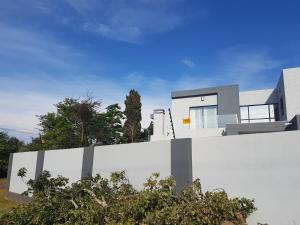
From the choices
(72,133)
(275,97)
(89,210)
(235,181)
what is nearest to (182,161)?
(235,181)

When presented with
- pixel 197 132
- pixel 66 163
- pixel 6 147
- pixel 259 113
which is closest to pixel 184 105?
pixel 197 132

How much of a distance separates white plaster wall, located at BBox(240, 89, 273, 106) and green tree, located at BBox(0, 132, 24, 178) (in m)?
27.1

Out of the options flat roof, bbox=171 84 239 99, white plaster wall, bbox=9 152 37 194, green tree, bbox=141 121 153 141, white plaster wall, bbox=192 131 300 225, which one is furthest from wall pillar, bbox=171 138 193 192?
green tree, bbox=141 121 153 141

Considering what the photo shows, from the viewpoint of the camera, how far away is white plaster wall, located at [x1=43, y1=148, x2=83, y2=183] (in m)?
15.3

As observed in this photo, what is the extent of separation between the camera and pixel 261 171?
8.91 meters

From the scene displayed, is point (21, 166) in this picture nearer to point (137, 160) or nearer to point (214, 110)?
point (137, 160)

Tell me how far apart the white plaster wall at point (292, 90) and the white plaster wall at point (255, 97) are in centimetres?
473

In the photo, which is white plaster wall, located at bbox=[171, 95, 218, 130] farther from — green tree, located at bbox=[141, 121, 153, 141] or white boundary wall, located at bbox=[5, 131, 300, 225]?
green tree, located at bbox=[141, 121, 153, 141]

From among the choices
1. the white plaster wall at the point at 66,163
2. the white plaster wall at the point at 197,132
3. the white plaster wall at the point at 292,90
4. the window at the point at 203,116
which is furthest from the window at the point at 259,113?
the white plaster wall at the point at 66,163

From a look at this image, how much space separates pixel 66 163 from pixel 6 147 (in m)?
23.1

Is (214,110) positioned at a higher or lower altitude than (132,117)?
lower

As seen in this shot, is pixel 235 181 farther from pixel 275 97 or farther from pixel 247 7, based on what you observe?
pixel 275 97

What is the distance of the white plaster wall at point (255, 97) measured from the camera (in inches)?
911

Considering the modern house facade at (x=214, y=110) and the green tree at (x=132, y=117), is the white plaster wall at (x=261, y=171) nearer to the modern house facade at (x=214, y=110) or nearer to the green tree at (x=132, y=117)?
the modern house facade at (x=214, y=110)
